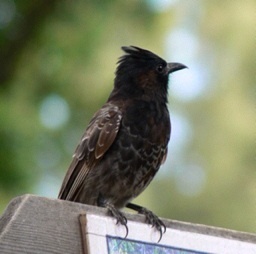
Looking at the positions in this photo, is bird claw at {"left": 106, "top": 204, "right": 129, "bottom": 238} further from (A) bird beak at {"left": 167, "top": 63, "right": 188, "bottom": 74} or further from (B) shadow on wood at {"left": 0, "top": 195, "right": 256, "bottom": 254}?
(A) bird beak at {"left": 167, "top": 63, "right": 188, "bottom": 74}

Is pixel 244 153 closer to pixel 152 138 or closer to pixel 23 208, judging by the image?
pixel 152 138

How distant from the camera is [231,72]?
9.15 m

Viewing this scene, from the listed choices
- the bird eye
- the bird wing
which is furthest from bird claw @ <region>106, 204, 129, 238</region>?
the bird eye

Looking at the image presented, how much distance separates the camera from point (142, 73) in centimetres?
506

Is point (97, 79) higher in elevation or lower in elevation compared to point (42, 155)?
higher

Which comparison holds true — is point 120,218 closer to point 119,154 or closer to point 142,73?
point 119,154

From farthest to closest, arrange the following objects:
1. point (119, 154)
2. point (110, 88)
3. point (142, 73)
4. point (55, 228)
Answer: point (110, 88) → point (142, 73) → point (119, 154) → point (55, 228)

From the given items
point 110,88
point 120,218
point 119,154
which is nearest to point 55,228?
point 120,218

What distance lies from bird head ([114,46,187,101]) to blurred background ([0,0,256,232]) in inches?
37.6

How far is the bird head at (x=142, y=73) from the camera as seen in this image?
5000 mm

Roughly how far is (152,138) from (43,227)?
199cm

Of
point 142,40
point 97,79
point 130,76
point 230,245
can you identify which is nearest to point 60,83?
point 97,79

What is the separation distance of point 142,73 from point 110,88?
143 centimetres

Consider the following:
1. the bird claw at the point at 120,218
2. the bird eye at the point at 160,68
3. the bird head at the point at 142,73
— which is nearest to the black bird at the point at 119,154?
the bird head at the point at 142,73
